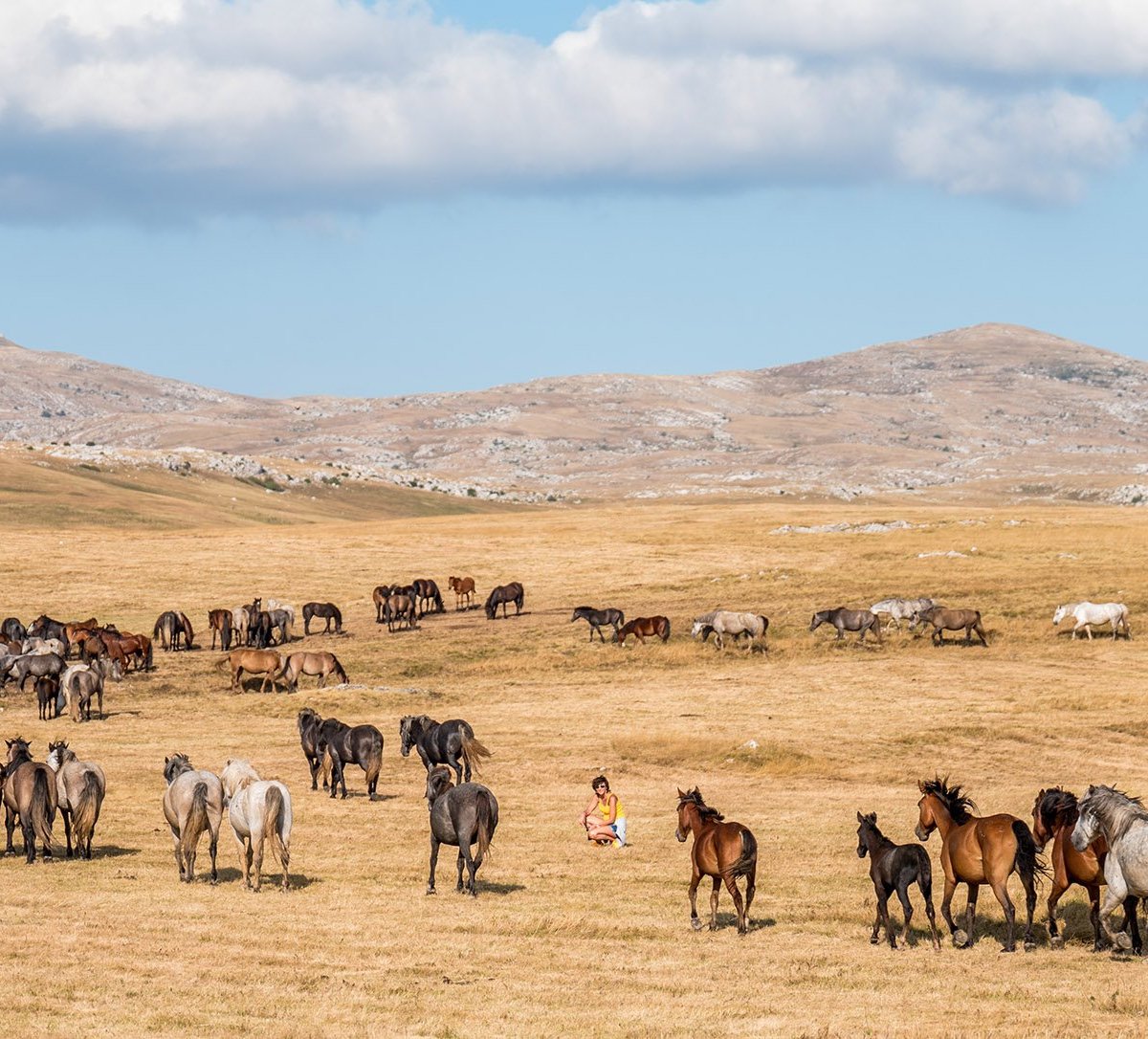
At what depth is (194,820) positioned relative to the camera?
20.8m

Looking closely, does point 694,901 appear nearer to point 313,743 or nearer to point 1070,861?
point 1070,861

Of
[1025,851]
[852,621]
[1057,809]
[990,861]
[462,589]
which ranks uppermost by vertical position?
[462,589]

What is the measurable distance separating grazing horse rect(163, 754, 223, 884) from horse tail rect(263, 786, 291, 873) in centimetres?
108

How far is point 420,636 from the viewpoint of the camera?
54.0 m

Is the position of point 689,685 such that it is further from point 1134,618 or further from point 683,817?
point 683,817

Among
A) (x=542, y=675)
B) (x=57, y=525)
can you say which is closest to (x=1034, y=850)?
(x=542, y=675)

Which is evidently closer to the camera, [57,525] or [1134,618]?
[1134,618]

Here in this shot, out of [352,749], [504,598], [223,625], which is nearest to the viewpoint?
[352,749]

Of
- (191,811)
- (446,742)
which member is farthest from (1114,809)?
(446,742)

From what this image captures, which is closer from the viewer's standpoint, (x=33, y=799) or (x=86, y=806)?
(x=33, y=799)

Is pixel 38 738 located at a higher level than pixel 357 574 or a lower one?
lower

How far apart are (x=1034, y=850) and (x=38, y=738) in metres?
26.5

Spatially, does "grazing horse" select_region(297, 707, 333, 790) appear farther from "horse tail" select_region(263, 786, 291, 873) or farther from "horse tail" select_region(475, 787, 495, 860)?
"horse tail" select_region(475, 787, 495, 860)

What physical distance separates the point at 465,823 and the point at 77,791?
6589 millimetres
